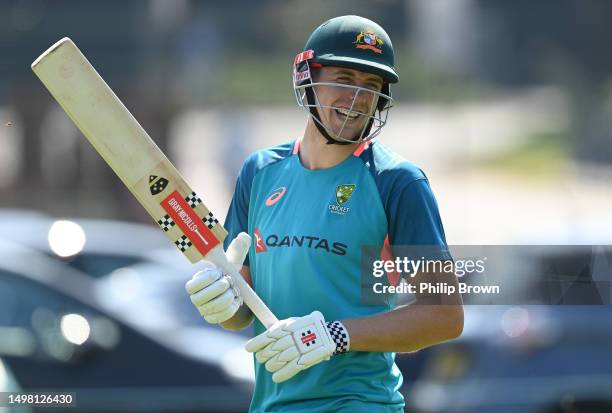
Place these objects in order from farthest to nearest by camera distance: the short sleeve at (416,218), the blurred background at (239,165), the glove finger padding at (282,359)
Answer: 1. the blurred background at (239,165)
2. the short sleeve at (416,218)
3. the glove finger padding at (282,359)

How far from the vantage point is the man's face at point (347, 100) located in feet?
12.4

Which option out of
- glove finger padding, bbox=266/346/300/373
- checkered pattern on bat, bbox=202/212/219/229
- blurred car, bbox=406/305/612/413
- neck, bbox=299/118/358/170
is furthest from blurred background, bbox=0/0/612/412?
glove finger padding, bbox=266/346/300/373

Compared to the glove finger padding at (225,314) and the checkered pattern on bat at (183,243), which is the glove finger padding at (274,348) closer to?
the glove finger padding at (225,314)

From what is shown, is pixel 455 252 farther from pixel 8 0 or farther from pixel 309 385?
pixel 8 0

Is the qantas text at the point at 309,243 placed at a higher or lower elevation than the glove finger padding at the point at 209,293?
higher

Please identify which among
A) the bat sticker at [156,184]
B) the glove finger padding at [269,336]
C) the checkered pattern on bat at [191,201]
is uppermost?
the bat sticker at [156,184]

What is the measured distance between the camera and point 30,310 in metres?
6.62

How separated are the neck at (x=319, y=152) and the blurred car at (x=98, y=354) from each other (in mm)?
2787

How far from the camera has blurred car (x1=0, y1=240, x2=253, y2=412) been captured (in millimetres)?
6402

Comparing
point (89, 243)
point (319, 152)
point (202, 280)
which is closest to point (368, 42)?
point (319, 152)

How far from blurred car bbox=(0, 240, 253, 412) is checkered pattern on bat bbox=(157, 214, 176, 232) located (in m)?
2.64

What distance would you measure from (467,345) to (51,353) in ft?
7.98

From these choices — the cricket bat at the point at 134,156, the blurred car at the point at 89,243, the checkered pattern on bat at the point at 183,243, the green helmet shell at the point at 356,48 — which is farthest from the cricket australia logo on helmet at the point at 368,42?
the blurred car at the point at 89,243

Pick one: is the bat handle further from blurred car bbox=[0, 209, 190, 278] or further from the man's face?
blurred car bbox=[0, 209, 190, 278]
